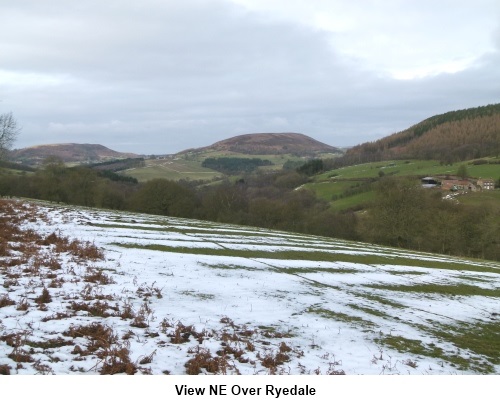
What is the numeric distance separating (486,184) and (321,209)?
57389 mm

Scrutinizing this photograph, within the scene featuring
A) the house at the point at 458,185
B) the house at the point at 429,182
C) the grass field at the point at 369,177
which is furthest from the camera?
the house at the point at 429,182

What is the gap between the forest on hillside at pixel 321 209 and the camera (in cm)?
5838

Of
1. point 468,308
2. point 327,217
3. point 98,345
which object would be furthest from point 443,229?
point 98,345

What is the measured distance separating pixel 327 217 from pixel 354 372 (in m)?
69.1

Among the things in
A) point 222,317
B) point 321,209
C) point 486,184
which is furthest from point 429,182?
point 222,317

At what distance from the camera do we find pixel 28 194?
81.6 meters

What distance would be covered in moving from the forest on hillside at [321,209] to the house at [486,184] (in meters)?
43.6

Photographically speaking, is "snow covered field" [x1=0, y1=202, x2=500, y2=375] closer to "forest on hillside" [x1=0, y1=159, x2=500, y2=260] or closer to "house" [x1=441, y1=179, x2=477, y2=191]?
"forest on hillside" [x1=0, y1=159, x2=500, y2=260]

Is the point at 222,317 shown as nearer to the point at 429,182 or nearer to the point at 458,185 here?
the point at 458,185

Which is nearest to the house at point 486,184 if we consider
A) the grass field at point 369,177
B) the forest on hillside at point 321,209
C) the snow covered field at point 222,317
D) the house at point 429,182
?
the grass field at point 369,177

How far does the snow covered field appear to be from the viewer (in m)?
7.64

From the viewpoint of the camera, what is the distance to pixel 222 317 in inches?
407

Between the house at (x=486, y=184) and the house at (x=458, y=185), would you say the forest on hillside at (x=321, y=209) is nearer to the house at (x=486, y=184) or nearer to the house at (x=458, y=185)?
the house at (x=458, y=185)
